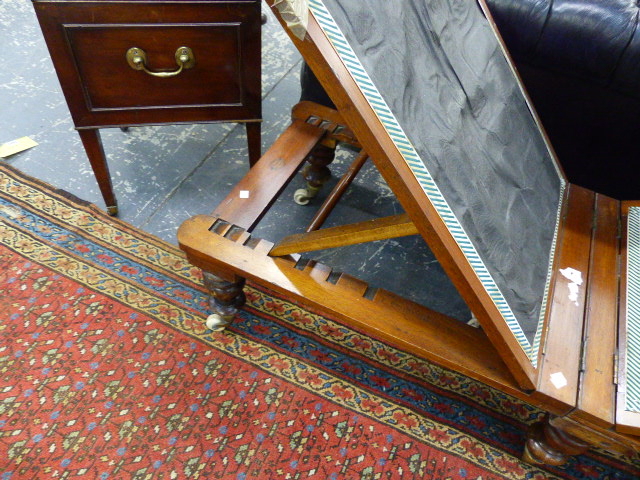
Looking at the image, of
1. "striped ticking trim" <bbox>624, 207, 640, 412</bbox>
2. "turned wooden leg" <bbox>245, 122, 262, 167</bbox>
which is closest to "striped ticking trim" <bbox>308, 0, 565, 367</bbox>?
"striped ticking trim" <bbox>624, 207, 640, 412</bbox>

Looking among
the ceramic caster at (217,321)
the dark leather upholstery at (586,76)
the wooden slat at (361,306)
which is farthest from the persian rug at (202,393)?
the dark leather upholstery at (586,76)

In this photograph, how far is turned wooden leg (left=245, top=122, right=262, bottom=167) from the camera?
1.57 m

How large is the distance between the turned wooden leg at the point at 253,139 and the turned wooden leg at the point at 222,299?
0.48 meters

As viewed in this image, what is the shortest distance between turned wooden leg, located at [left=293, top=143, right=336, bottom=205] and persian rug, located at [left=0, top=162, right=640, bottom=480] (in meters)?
0.38

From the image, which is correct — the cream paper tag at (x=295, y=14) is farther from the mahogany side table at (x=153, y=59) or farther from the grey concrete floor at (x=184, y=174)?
the grey concrete floor at (x=184, y=174)

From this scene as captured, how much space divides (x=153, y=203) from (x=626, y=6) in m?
1.39

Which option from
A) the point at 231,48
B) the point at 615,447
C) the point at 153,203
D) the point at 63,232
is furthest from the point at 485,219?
the point at 63,232

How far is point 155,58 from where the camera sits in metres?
1.28

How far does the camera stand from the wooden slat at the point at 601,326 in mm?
972

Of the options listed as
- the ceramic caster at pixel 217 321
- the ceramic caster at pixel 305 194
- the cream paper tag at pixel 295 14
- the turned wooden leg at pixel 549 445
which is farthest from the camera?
the ceramic caster at pixel 305 194

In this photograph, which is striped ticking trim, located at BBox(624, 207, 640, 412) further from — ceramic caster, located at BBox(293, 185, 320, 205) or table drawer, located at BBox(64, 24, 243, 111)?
table drawer, located at BBox(64, 24, 243, 111)

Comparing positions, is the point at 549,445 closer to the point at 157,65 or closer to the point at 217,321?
the point at 217,321

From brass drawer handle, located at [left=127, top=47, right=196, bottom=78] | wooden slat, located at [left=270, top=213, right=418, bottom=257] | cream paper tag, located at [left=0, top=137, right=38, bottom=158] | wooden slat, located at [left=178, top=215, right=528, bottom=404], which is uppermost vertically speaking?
brass drawer handle, located at [left=127, top=47, right=196, bottom=78]

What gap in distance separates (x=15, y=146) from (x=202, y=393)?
1146mm
